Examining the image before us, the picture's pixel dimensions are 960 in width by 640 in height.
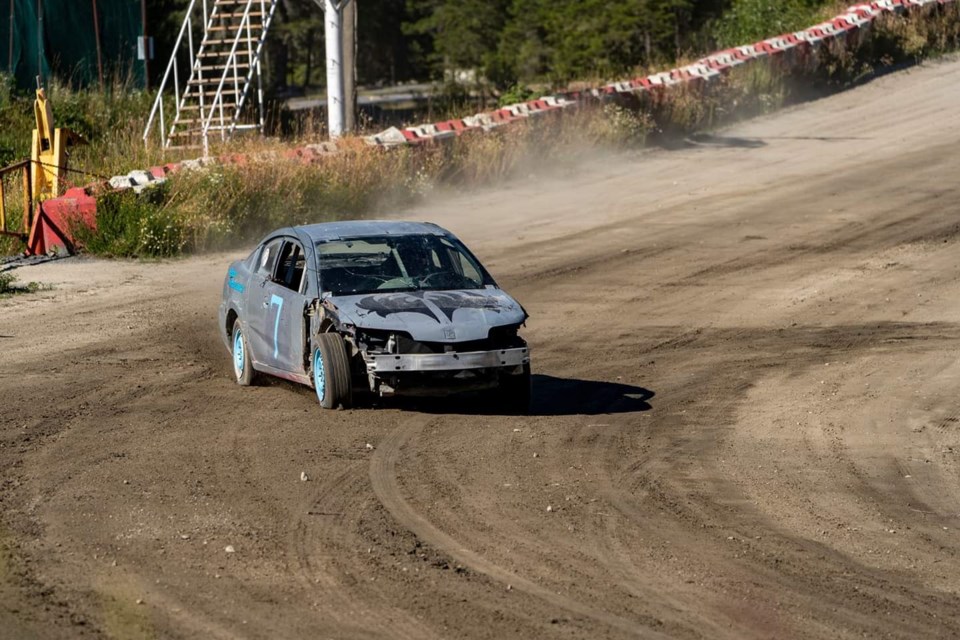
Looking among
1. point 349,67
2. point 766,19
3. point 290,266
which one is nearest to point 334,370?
point 290,266

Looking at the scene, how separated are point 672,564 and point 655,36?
4717 cm

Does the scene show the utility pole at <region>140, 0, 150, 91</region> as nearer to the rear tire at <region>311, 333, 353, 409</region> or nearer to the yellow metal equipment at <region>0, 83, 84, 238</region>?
the yellow metal equipment at <region>0, 83, 84, 238</region>

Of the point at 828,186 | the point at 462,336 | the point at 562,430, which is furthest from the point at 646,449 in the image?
the point at 828,186

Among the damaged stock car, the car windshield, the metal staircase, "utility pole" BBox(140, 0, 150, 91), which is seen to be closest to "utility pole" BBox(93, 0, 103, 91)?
"utility pole" BBox(140, 0, 150, 91)

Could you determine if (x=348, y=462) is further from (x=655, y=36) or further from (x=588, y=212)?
(x=655, y=36)

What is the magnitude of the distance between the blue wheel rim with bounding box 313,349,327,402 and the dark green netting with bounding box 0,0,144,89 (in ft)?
66.6

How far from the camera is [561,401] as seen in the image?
43.1 ft

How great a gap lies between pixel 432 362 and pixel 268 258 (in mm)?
2831

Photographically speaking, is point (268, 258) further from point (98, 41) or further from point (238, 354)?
point (98, 41)

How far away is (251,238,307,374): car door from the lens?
→ 503 inches

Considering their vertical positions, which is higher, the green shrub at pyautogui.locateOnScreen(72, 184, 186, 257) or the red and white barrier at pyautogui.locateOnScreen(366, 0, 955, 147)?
the red and white barrier at pyautogui.locateOnScreen(366, 0, 955, 147)

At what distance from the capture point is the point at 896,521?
30.8 feet

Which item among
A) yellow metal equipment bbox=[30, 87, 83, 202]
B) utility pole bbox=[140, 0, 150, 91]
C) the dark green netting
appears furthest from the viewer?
the dark green netting

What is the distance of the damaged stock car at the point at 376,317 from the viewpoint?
11805 millimetres
